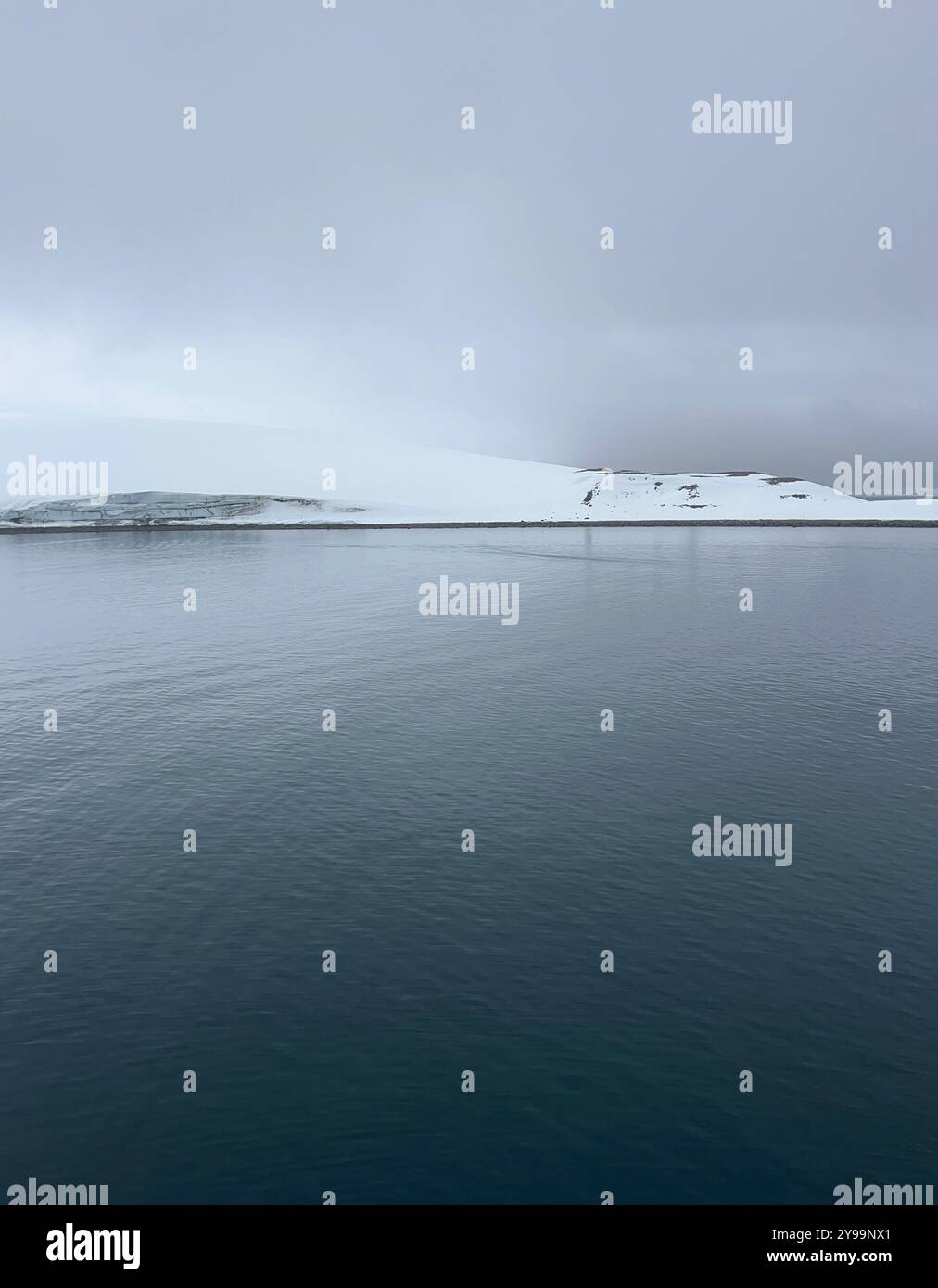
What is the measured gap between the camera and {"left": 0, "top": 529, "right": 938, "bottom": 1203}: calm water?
17422 mm

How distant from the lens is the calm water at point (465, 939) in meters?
17.4

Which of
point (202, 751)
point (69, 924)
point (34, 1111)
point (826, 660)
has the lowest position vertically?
point (34, 1111)

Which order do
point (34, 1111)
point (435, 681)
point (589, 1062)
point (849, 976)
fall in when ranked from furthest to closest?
point (435, 681) → point (849, 976) → point (589, 1062) → point (34, 1111)

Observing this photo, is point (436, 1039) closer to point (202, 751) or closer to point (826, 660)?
point (202, 751)

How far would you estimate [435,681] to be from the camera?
60.2m

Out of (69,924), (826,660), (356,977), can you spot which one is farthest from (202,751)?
(826,660)

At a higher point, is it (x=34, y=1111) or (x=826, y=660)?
(x=826, y=660)

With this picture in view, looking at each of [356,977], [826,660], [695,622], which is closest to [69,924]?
[356,977]

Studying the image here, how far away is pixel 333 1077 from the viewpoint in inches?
760

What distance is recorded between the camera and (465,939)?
2523cm

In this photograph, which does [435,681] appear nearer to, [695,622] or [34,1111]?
[695,622]
